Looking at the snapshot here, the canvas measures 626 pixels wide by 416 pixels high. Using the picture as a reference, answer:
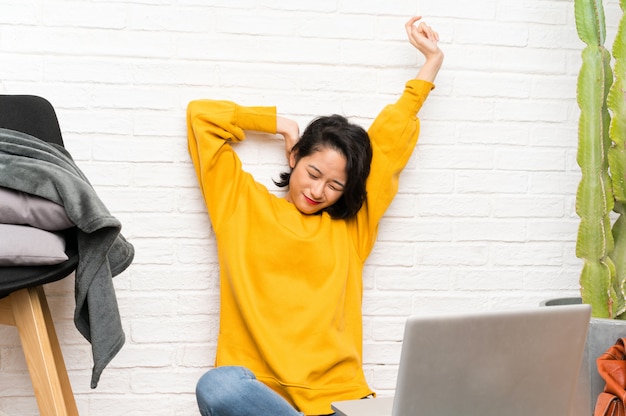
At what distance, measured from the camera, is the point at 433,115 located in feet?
6.66

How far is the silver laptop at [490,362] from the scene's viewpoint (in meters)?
0.99

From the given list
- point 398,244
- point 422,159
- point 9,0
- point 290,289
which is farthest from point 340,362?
point 9,0

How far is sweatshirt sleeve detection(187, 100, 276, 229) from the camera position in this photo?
1809 millimetres

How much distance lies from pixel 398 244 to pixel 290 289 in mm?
370

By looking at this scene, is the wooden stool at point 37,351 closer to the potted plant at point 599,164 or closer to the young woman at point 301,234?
the young woman at point 301,234

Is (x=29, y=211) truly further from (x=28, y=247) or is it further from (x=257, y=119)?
(x=257, y=119)

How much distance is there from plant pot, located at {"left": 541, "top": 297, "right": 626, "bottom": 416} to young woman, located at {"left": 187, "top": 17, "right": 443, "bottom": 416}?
1.58ft

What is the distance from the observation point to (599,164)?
1.86 meters

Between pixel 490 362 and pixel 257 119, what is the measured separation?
3.30ft

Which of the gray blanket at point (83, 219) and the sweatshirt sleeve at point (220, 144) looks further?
the sweatshirt sleeve at point (220, 144)

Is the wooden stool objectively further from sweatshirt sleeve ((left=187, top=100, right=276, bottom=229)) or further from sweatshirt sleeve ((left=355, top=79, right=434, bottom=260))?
sweatshirt sleeve ((left=355, top=79, right=434, bottom=260))

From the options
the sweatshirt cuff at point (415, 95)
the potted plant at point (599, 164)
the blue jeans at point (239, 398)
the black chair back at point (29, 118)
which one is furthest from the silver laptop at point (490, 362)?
the black chair back at point (29, 118)

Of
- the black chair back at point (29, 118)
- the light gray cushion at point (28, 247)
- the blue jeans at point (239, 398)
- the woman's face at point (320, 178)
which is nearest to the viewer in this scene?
the light gray cushion at point (28, 247)

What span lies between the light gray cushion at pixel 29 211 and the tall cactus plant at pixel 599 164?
1.21 metres
